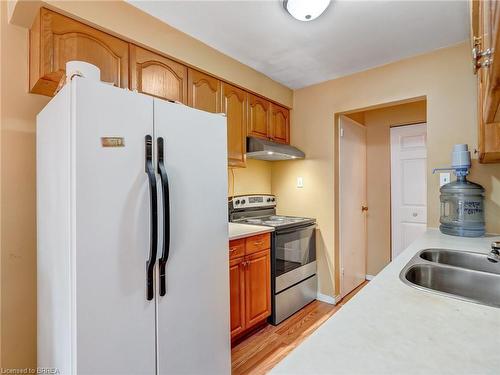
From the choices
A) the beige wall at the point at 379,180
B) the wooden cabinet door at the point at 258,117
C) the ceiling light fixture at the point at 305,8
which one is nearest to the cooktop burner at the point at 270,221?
the wooden cabinet door at the point at 258,117

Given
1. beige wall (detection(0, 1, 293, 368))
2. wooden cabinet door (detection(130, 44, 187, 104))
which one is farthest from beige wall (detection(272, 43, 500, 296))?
beige wall (detection(0, 1, 293, 368))

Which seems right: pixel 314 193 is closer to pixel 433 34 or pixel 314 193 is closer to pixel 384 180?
pixel 384 180

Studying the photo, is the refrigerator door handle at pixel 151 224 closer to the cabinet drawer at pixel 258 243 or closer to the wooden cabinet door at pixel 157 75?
the wooden cabinet door at pixel 157 75

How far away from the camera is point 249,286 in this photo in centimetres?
214

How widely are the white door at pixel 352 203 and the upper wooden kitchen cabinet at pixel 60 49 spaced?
2274 millimetres

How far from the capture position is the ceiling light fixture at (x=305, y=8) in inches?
61.2

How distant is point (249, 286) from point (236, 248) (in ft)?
1.22

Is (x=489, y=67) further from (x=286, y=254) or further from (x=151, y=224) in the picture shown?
(x=286, y=254)

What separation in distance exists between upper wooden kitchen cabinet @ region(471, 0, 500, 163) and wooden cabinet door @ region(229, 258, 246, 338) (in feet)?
5.52

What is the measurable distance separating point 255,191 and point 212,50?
1.51m

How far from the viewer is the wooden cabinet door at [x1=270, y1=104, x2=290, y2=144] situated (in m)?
2.88

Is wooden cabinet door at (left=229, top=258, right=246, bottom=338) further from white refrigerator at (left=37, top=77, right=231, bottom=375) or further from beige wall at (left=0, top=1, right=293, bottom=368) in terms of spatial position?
beige wall at (left=0, top=1, right=293, bottom=368)

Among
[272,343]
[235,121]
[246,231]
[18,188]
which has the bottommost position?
[272,343]

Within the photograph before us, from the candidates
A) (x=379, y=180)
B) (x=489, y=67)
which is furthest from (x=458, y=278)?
(x=379, y=180)
